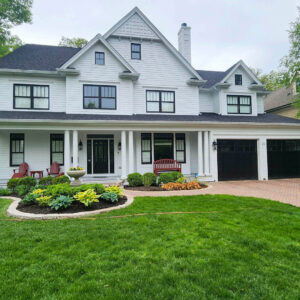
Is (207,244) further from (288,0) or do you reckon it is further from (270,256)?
(288,0)

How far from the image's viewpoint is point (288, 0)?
45.8 feet

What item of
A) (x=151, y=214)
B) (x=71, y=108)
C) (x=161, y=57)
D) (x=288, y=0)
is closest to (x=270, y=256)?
(x=151, y=214)

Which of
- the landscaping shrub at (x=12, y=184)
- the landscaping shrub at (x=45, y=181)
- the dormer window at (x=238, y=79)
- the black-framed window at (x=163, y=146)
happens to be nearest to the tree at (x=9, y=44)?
the landscaping shrub at (x=12, y=184)

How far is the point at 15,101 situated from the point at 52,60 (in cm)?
344

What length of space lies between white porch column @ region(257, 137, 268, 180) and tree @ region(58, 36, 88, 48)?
850 inches

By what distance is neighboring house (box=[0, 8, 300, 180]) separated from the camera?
36.4 ft

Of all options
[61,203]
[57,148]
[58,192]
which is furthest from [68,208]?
[57,148]

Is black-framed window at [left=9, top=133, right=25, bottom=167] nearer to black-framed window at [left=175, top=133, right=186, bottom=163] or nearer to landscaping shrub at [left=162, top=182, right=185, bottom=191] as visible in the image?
landscaping shrub at [left=162, top=182, right=185, bottom=191]

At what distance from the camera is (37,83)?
1154cm

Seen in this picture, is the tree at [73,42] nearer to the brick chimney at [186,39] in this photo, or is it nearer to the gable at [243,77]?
the brick chimney at [186,39]

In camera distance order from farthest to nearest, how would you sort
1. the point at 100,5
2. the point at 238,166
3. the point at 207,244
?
1. the point at 100,5
2. the point at 238,166
3. the point at 207,244

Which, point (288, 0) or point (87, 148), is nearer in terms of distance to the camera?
point (87, 148)

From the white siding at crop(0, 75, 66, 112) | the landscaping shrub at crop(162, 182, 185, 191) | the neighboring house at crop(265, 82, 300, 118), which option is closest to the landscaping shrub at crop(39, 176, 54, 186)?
the white siding at crop(0, 75, 66, 112)

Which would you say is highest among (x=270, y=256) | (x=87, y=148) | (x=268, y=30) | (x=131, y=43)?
(x=268, y=30)
